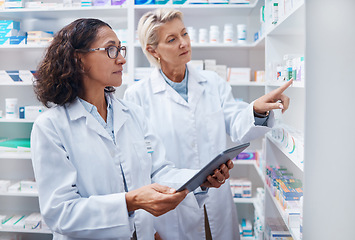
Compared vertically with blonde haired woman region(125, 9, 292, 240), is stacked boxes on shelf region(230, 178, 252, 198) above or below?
below

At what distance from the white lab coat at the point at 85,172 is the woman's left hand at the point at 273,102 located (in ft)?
1.73

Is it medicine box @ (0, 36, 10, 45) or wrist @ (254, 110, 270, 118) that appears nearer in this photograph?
wrist @ (254, 110, 270, 118)

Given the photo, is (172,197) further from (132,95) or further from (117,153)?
(132,95)

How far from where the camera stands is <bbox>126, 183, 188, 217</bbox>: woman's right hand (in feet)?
4.07

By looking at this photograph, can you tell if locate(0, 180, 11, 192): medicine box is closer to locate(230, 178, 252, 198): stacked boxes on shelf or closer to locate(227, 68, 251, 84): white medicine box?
locate(230, 178, 252, 198): stacked boxes on shelf

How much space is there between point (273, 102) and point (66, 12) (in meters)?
2.53

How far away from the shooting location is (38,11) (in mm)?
3371

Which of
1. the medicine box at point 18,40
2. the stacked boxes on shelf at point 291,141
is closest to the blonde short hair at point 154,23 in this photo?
the stacked boxes on shelf at point 291,141

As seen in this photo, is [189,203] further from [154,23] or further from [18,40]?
[18,40]

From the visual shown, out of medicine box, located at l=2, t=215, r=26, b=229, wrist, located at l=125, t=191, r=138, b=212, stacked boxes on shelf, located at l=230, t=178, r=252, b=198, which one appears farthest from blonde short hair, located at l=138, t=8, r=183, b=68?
medicine box, located at l=2, t=215, r=26, b=229

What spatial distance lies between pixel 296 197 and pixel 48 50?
137 cm

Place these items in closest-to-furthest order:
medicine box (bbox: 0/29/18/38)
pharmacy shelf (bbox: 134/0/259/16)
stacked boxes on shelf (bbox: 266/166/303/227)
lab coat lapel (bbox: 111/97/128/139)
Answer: lab coat lapel (bbox: 111/97/128/139)
stacked boxes on shelf (bbox: 266/166/303/227)
pharmacy shelf (bbox: 134/0/259/16)
medicine box (bbox: 0/29/18/38)

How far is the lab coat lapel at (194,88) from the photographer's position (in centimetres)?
203

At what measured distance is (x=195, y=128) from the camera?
201cm
